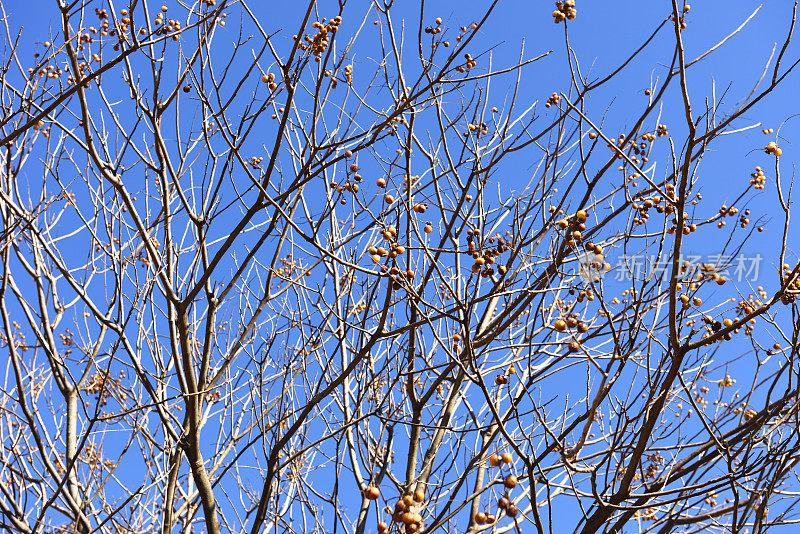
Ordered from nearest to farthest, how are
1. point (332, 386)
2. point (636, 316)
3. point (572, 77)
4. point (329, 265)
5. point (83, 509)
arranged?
point (636, 316), point (332, 386), point (572, 77), point (83, 509), point (329, 265)

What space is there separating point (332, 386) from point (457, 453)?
2.81 feet

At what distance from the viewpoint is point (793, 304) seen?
229 cm

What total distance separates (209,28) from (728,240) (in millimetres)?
2667

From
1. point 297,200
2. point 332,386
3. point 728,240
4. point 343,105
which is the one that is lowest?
point 332,386

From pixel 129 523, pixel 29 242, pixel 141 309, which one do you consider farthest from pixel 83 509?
pixel 29 242

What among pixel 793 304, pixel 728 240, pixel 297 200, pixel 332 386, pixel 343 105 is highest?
pixel 343 105

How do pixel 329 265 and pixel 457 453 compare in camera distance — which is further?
pixel 329 265

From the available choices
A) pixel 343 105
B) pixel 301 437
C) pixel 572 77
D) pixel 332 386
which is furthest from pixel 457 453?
pixel 343 105

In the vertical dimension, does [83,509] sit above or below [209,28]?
below

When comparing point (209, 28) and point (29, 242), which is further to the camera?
point (29, 242)

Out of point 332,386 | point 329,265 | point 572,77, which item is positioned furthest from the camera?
point 329,265

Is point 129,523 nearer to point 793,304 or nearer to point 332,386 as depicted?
point 332,386

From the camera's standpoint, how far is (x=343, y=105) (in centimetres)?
403

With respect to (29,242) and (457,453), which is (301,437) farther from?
(29,242)
